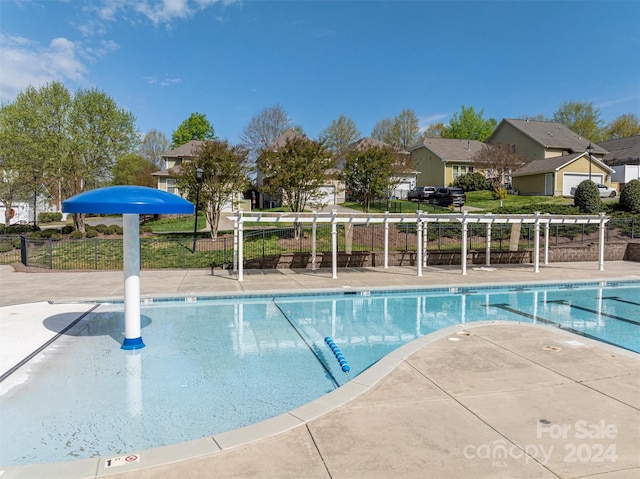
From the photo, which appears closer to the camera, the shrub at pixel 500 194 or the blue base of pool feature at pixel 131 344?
the blue base of pool feature at pixel 131 344

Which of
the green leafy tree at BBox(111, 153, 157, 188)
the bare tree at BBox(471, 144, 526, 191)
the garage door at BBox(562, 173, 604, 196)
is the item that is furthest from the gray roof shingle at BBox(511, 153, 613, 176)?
the green leafy tree at BBox(111, 153, 157, 188)

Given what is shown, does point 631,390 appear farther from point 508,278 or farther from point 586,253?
point 586,253

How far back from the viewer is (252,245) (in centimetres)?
2148

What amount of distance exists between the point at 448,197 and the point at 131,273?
29797mm

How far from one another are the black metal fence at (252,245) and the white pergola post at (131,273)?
33.9 ft

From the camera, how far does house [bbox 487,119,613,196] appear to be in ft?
124

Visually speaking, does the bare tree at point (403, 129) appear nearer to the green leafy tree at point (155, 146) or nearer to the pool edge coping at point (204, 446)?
the green leafy tree at point (155, 146)

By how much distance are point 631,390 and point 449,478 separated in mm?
3189

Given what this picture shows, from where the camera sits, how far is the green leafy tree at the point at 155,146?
66.2 meters

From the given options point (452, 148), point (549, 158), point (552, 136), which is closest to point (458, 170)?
point (452, 148)

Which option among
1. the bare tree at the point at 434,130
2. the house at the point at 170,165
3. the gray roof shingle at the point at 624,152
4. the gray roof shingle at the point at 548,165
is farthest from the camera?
the bare tree at the point at 434,130

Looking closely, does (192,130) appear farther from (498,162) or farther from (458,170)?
(498,162)

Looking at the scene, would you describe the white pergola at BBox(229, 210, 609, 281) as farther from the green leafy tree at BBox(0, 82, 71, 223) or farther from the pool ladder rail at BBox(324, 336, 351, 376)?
the green leafy tree at BBox(0, 82, 71, 223)

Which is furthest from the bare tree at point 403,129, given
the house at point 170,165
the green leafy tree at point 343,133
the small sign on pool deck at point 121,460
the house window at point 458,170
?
the small sign on pool deck at point 121,460
